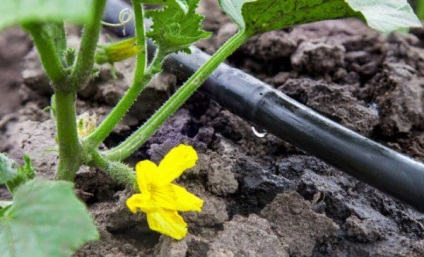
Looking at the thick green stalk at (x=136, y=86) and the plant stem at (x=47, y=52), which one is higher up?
the plant stem at (x=47, y=52)

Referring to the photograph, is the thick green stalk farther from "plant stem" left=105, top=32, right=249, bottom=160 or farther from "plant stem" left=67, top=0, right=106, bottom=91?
"plant stem" left=67, top=0, right=106, bottom=91

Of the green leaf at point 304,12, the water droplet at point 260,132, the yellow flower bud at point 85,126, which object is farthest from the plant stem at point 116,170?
the water droplet at point 260,132

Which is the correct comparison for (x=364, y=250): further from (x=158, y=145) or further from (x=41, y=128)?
(x=41, y=128)

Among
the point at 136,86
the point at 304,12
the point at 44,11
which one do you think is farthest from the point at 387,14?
the point at 44,11

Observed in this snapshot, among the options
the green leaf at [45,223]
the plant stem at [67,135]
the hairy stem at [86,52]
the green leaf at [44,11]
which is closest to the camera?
the green leaf at [44,11]

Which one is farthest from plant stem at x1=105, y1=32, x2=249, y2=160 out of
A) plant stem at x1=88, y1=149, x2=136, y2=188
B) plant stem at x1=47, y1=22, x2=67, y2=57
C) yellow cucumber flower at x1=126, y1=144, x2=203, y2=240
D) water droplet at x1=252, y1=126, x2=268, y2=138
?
water droplet at x1=252, y1=126, x2=268, y2=138

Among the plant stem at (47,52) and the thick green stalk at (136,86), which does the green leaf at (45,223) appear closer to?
the plant stem at (47,52)
